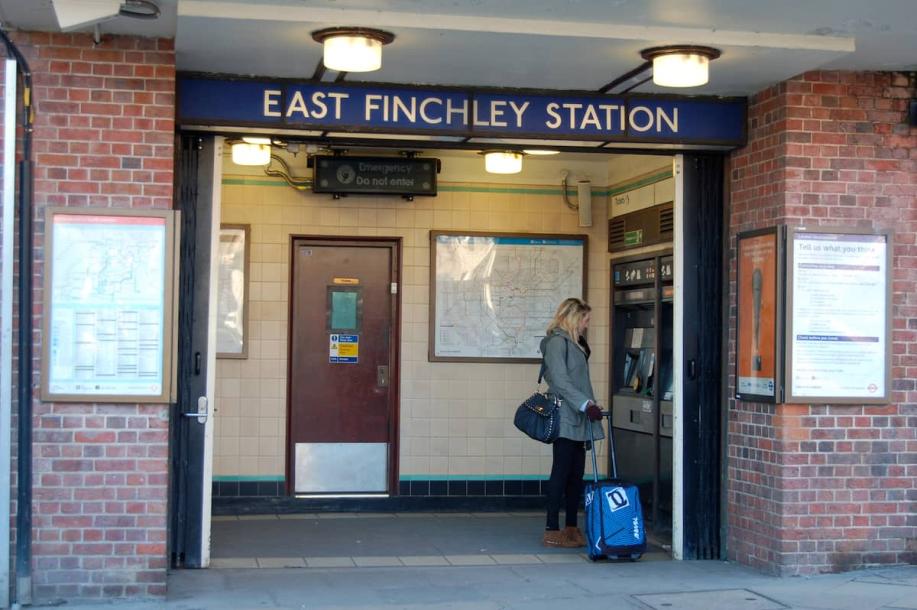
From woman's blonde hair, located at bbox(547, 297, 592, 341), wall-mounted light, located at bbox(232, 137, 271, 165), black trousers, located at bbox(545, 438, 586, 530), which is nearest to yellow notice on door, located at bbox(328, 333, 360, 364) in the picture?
wall-mounted light, located at bbox(232, 137, 271, 165)

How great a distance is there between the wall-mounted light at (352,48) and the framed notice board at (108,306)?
4.34 feet

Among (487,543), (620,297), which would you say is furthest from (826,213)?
(487,543)

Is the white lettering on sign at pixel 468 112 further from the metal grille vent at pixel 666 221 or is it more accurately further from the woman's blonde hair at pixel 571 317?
the woman's blonde hair at pixel 571 317

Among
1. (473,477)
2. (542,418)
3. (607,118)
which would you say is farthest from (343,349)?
(607,118)

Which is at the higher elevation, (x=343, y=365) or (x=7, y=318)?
(x=7, y=318)

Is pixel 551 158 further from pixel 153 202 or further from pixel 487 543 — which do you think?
pixel 153 202

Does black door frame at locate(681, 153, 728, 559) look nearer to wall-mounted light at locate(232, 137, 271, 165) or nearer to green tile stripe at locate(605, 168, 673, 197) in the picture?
green tile stripe at locate(605, 168, 673, 197)

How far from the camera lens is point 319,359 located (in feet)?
32.4

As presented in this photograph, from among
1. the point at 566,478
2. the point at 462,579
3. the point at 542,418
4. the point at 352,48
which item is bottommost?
the point at 462,579

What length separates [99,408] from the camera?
6.52 meters

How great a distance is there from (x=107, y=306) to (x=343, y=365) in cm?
353

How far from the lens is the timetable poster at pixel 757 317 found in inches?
290

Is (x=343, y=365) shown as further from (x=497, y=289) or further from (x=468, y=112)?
(x=468, y=112)

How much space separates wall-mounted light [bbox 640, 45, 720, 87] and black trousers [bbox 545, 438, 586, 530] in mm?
2831
